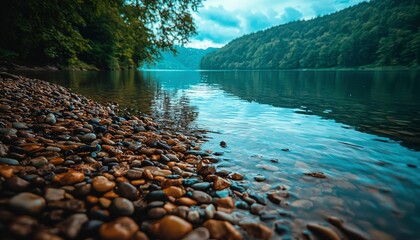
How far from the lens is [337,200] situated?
9.40ft

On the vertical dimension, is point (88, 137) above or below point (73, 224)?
above

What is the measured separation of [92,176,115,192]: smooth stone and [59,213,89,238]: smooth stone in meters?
0.47

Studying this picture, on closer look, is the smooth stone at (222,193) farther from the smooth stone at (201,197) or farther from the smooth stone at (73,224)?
the smooth stone at (73,224)

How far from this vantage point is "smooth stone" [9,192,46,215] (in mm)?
1809

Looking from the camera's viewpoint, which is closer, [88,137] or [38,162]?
[38,162]

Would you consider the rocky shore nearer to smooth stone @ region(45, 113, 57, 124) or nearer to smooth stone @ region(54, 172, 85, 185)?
smooth stone @ region(54, 172, 85, 185)

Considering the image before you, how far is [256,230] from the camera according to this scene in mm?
2195

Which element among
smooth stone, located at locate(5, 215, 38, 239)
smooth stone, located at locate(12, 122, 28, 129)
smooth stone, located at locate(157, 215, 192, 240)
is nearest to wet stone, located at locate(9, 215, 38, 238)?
smooth stone, located at locate(5, 215, 38, 239)

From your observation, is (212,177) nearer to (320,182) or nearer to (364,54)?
(320,182)

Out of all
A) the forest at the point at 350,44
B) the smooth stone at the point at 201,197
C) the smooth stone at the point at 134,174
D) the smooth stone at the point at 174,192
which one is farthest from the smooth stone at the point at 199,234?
the forest at the point at 350,44

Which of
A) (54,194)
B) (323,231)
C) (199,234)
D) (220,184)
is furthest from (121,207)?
(323,231)

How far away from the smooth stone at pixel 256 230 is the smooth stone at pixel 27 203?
5.85 feet

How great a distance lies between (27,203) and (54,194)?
0.30m

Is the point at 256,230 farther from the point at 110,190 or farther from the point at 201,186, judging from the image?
the point at 110,190
